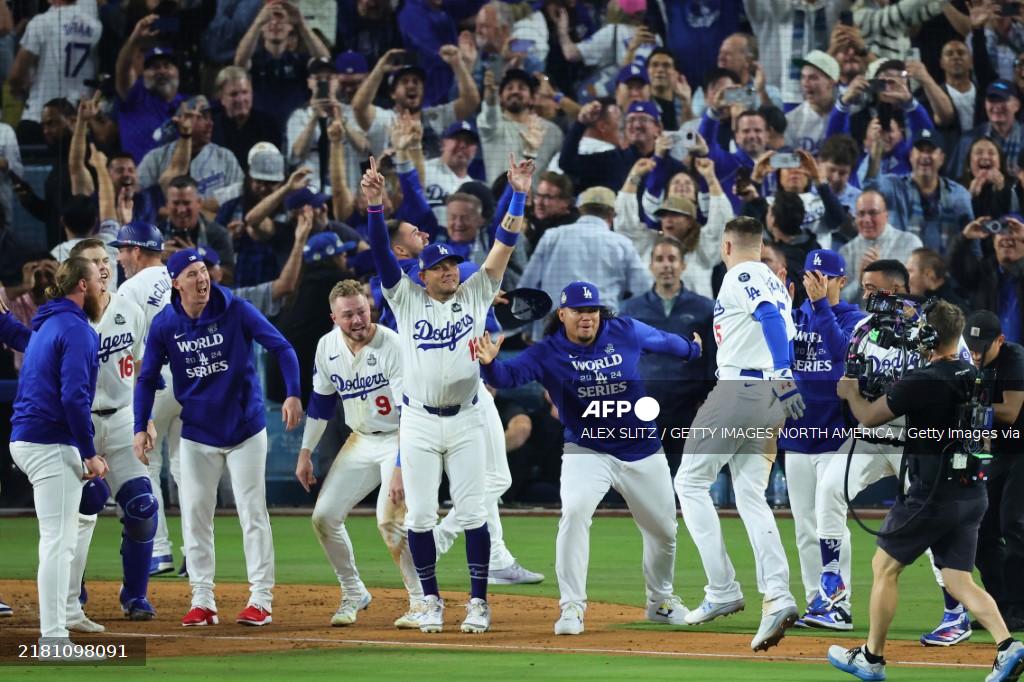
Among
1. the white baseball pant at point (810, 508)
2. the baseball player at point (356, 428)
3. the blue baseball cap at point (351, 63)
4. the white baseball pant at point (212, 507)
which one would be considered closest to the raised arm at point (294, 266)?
the blue baseball cap at point (351, 63)

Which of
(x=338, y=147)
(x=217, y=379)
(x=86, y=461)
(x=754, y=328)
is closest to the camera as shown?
(x=86, y=461)

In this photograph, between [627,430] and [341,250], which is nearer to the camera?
[627,430]

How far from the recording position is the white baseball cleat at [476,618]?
26.3 ft

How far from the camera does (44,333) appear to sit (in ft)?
23.4

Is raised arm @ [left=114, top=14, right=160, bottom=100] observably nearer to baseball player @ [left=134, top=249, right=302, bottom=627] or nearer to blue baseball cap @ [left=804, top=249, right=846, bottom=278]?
baseball player @ [left=134, top=249, right=302, bottom=627]

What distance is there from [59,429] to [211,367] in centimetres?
154

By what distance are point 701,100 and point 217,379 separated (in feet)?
30.0

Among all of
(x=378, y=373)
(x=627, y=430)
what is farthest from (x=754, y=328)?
(x=378, y=373)

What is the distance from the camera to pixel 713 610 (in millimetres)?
8234

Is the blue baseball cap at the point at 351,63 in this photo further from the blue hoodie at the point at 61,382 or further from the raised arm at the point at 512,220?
the blue hoodie at the point at 61,382

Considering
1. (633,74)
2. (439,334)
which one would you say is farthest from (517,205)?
(633,74)

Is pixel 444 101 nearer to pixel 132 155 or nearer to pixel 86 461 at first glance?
pixel 132 155

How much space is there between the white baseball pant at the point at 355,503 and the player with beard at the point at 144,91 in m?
8.38

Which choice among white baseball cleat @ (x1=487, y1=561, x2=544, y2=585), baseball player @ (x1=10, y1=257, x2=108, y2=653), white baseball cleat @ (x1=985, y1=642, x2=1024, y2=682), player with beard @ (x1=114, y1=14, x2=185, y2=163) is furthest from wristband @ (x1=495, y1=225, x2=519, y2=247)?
player with beard @ (x1=114, y1=14, x2=185, y2=163)
